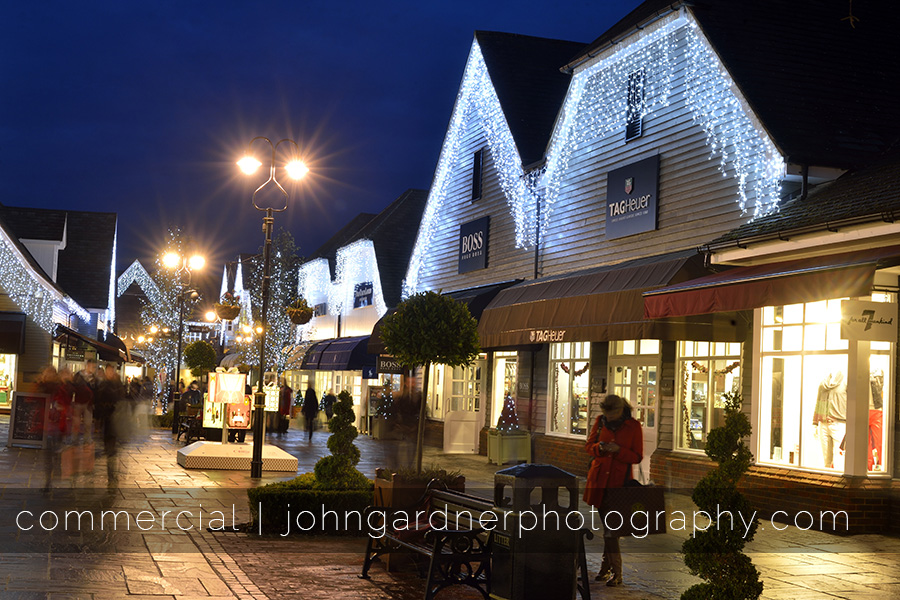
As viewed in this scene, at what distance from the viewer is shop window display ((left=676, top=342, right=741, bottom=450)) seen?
50.5ft

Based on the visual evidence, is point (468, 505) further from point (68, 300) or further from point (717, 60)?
point (68, 300)

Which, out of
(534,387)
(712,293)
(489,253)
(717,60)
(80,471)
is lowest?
(80,471)

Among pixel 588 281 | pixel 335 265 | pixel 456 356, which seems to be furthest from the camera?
pixel 335 265

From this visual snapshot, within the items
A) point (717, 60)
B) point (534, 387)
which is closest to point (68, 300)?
point (534, 387)

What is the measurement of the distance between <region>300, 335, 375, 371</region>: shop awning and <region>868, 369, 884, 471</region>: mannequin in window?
20.2m

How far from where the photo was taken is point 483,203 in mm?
25234

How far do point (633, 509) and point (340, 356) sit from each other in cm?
2673

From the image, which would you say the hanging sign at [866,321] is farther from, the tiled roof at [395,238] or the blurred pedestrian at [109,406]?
the tiled roof at [395,238]

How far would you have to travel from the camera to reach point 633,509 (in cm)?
929

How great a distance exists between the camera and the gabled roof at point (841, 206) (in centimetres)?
1180

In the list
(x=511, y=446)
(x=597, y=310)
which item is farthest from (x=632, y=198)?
(x=511, y=446)

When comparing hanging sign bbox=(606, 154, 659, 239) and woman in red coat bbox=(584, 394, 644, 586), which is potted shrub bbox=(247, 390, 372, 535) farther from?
hanging sign bbox=(606, 154, 659, 239)

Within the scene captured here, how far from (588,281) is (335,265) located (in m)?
27.4

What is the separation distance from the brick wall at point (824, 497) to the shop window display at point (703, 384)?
1723mm
